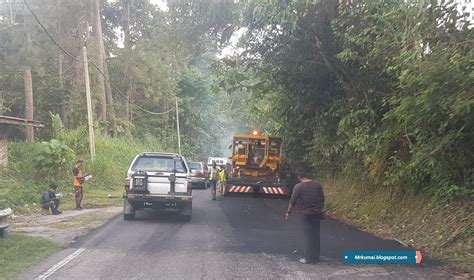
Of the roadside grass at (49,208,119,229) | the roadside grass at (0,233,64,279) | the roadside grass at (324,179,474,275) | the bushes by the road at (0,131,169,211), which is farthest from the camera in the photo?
the bushes by the road at (0,131,169,211)

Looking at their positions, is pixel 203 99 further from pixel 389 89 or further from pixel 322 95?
pixel 389 89

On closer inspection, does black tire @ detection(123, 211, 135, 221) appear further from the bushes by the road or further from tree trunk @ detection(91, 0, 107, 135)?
tree trunk @ detection(91, 0, 107, 135)

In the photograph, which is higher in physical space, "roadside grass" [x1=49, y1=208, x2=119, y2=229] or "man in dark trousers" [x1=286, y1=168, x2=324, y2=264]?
"man in dark trousers" [x1=286, y1=168, x2=324, y2=264]

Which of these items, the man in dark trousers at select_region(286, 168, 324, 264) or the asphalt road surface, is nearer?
the asphalt road surface

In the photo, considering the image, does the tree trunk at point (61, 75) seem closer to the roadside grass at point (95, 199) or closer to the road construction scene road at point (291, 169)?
the road construction scene road at point (291, 169)

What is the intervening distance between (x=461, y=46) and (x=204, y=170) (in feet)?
73.1

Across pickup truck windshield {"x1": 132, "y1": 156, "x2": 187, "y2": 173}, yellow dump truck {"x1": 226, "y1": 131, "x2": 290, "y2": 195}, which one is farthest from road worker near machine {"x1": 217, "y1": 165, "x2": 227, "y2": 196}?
pickup truck windshield {"x1": 132, "y1": 156, "x2": 187, "y2": 173}

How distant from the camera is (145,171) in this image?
12.9 metres

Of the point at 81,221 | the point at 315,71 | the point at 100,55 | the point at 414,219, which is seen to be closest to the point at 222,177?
the point at 315,71

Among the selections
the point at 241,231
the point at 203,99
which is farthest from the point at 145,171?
the point at 203,99

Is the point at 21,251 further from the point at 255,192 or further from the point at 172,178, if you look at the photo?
the point at 255,192

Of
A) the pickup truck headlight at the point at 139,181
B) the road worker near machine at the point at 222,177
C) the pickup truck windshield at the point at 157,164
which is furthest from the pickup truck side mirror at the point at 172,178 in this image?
the road worker near machine at the point at 222,177

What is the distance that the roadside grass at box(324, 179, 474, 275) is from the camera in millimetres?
8945

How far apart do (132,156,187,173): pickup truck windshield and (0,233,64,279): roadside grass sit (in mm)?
4054
